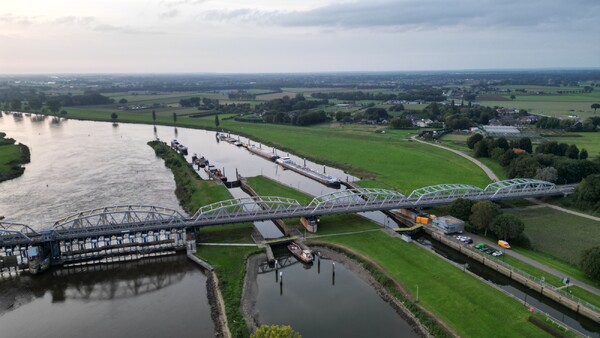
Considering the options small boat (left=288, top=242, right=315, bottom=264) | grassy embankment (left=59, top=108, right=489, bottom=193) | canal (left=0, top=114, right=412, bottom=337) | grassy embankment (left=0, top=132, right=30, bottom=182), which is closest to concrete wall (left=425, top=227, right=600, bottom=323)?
canal (left=0, top=114, right=412, bottom=337)

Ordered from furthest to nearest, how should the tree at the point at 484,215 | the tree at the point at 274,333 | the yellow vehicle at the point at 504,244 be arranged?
the tree at the point at 484,215, the yellow vehicle at the point at 504,244, the tree at the point at 274,333

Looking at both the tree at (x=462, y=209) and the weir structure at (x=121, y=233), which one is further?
the tree at (x=462, y=209)

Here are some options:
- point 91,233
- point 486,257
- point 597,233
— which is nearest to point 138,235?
point 91,233

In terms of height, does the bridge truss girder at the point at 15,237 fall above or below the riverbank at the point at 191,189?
above

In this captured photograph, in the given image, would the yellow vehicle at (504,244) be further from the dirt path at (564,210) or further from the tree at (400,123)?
the tree at (400,123)

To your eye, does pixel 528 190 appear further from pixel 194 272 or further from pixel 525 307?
pixel 194 272

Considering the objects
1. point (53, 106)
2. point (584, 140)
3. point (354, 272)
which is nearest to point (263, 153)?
point (354, 272)

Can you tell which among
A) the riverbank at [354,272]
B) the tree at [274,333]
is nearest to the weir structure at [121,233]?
the riverbank at [354,272]

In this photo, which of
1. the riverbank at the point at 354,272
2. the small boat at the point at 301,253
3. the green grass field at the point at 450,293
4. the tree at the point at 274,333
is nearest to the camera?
the tree at the point at 274,333
